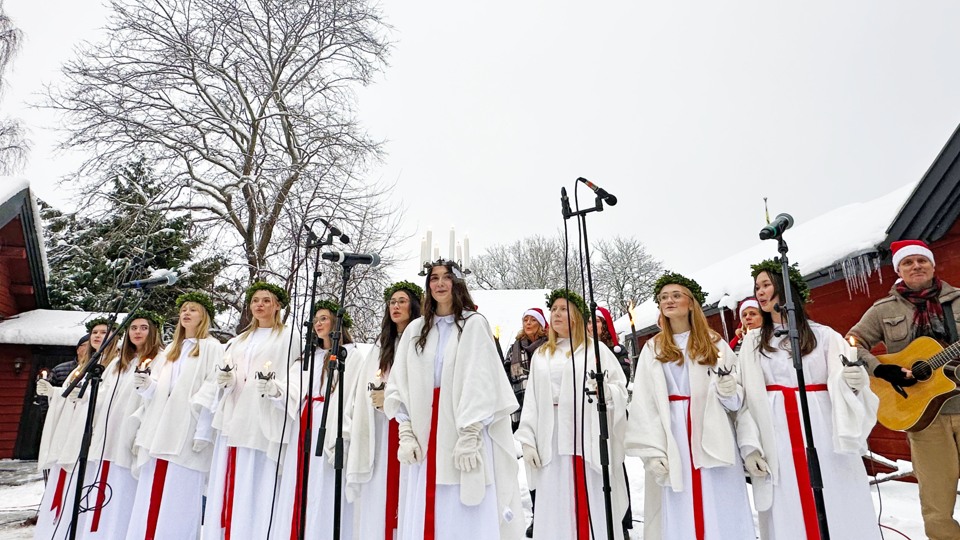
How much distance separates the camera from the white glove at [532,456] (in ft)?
13.9

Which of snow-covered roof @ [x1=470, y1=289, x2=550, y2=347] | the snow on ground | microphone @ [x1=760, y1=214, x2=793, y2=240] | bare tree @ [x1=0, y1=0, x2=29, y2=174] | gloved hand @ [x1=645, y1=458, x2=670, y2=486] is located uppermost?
bare tree @ [x1=0, y1=0, x2=29, y2=174]

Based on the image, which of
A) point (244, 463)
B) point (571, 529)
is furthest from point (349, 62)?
point (571, 529)

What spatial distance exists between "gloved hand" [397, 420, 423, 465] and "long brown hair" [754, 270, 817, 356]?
8.46ft

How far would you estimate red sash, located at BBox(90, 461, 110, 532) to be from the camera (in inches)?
193

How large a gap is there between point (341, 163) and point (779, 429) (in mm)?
14591

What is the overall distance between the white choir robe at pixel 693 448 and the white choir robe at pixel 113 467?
184 inches

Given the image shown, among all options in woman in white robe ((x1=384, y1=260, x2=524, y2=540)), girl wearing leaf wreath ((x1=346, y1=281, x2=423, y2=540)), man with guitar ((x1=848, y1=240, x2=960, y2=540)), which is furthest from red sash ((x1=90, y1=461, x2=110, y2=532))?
man with guitar ((x1=848, y1=240, x2=960, y2=540))

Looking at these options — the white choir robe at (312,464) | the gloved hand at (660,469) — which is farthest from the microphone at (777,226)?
the white choir robe at (312,464)

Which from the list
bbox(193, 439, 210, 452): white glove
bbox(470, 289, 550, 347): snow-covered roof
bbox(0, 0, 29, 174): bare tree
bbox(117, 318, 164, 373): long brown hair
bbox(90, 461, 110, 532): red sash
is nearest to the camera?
bbox(193, 439, 210, 452): white glove

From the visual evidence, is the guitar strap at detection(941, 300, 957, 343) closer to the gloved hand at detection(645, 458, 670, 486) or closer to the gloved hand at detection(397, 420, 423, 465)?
the gloved hand at detection(645, 458, 670, 486)

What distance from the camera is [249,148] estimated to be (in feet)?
50.9

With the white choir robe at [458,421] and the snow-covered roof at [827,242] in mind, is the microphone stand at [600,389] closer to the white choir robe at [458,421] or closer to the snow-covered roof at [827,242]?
the white choir robe at [458,421]

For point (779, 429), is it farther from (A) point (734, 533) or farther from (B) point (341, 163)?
(B) point (341, 163)

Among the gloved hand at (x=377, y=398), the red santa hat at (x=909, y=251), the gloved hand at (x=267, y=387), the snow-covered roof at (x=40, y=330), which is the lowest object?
the gloved hand at (x=377, y=398)
